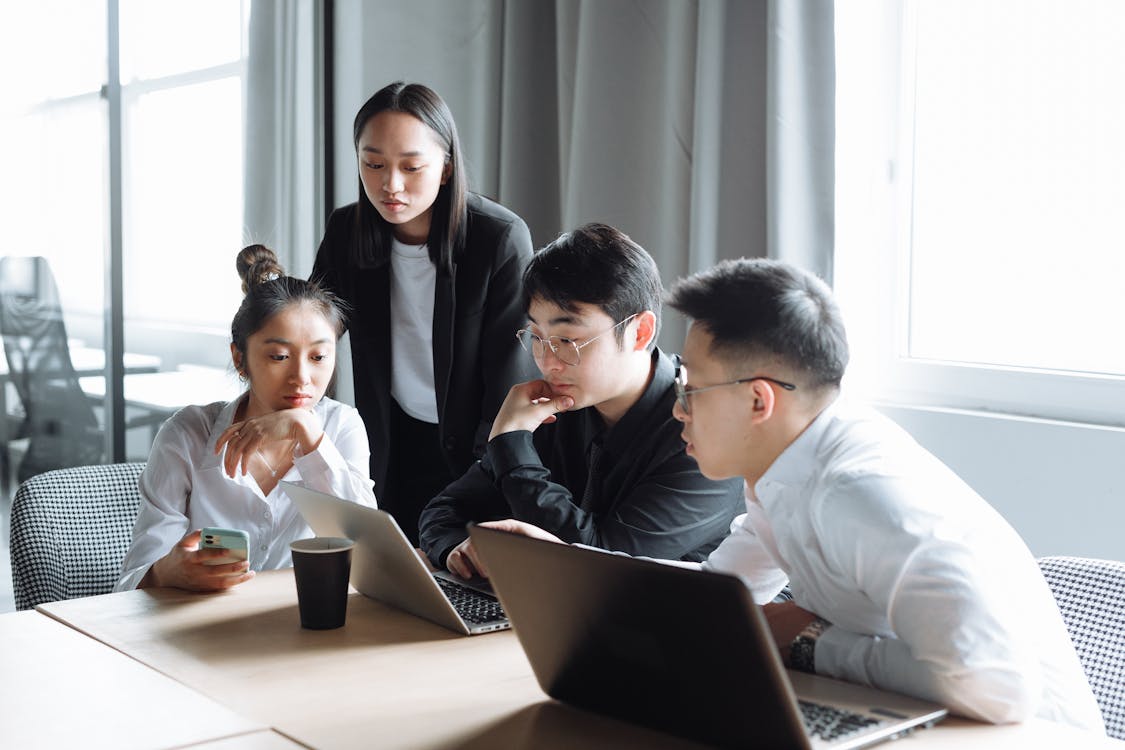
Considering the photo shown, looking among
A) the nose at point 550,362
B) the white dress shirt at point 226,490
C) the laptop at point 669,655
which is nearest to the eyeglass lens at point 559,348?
the nose at point 550,362

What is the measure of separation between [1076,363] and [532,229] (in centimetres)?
163

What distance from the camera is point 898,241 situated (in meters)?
2.88

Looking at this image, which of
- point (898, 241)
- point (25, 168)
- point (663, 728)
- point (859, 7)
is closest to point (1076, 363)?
point (898, 241)

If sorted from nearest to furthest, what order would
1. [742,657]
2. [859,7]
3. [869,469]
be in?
[742,657] < [869,469] < [859,7]

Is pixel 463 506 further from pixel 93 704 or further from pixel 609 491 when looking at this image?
pixel 93 704

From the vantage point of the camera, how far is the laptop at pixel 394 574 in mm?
1467

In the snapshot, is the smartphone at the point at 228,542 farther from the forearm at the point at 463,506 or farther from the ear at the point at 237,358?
the ear at the point at 237,358

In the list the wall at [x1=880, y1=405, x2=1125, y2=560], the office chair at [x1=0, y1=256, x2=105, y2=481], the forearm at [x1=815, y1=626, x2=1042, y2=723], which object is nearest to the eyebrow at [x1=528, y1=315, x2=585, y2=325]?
the forearm at [x1=815, y1=626, x2=1042, y2=723]

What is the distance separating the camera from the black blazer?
2490 millimetres

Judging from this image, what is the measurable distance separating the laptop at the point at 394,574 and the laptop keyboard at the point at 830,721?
0.44 metres

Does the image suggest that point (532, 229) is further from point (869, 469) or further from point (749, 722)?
point (749, 722)

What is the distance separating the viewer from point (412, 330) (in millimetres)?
2592

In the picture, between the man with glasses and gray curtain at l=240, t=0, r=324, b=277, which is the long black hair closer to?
the man with glasses

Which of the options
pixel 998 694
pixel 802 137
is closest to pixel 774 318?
pixel 998 694
